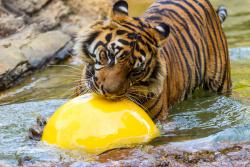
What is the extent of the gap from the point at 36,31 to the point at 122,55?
15.3ft

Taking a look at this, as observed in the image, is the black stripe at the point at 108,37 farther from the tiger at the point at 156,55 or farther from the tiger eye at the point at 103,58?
the tiger eye at the point at 103,58

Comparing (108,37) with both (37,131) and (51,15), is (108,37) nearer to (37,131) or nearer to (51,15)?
(37,131)

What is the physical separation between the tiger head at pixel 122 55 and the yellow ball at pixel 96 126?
0.10 meters

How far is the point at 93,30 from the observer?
15.9 ft

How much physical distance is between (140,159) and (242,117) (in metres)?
1.74

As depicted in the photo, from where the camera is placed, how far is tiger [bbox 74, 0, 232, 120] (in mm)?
4484

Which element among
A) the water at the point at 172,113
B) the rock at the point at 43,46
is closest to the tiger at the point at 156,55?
the water at the point at 172,113

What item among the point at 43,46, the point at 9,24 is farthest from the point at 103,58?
the point at 9,24

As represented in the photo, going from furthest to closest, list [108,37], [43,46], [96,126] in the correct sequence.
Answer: [43,46]
[108,37]
[96,126]

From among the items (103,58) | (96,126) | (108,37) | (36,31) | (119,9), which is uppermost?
(36,31)

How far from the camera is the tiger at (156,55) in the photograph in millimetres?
4484

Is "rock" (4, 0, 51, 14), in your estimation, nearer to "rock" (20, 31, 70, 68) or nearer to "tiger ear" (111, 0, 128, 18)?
"rock" (20, 31, 70, 68)

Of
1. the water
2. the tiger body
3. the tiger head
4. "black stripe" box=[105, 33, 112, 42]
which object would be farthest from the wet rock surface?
"black stripe" box=[105, 33, 112, 42]

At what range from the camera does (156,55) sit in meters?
4.81
